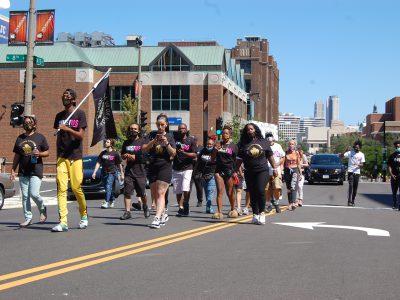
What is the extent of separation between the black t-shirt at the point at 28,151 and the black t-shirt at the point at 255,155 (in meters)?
3.47

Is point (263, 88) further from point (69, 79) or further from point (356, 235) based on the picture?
point (356, 235)

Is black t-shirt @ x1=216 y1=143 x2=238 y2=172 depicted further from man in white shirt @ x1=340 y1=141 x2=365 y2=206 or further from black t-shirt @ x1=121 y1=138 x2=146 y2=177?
man in white shirt @ x1=340 y1=141 x2=365 y2=206

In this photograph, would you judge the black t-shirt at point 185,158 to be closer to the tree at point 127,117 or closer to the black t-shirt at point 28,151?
the black t-shirt at point 28,151

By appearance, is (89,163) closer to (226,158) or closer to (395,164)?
(226,158)

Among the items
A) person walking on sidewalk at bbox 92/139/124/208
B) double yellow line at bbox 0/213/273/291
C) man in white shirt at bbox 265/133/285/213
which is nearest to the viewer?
double yellow line at bbox 0/213/273/291

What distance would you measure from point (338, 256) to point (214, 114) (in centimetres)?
4916

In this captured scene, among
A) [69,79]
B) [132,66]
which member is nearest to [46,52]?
[69,79]

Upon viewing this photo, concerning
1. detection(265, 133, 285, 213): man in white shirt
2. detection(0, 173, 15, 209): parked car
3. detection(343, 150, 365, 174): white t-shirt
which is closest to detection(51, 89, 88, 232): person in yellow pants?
detection(265, 133, 285, 213): man in white shirt

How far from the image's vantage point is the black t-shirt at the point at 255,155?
10.8m

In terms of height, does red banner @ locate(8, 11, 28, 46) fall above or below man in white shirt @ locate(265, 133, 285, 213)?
above

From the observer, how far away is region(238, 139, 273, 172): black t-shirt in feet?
35.5

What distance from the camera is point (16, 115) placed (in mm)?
17688

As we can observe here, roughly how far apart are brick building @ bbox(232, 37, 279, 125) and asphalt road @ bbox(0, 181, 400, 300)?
93348 millimetres

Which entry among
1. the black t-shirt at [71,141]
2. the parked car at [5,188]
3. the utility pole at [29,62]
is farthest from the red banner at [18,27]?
the black t-shirt at [71,141]
